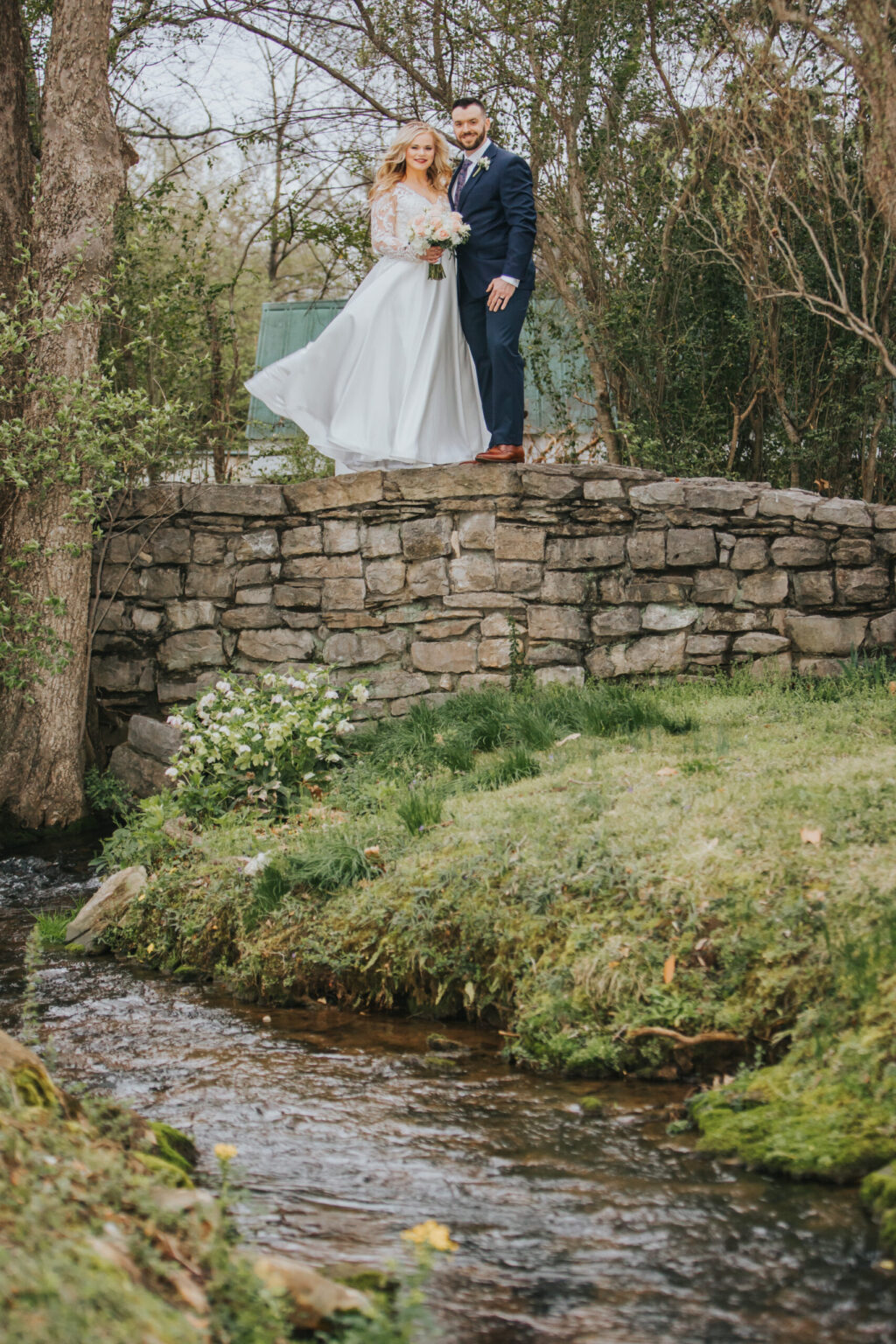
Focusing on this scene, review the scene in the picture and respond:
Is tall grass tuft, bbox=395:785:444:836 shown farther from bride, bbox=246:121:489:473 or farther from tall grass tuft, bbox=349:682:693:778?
bride, bbox=246:121:489:473

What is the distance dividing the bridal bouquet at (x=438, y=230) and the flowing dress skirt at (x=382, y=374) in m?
0.27

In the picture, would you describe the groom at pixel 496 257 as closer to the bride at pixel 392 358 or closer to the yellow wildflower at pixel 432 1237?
the bride at pixel 392 358

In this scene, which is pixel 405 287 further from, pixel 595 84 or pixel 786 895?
pixel 786 895

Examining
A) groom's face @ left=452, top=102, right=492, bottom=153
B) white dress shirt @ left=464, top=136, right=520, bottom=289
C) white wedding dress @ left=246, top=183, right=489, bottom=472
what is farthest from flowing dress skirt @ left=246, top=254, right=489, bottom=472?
groom's face @ left=452, top=102, right=492, bottom=153

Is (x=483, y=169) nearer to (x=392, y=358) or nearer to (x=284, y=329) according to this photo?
(x=392, y=358)

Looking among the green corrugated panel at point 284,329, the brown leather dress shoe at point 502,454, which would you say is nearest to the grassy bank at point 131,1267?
the brown leather dress shoe at point 502,454

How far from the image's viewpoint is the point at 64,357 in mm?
7379

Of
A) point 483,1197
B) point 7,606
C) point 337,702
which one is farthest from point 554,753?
point 7,606

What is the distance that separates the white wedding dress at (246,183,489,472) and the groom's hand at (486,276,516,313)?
0.37 m

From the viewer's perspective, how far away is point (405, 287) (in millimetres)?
7531

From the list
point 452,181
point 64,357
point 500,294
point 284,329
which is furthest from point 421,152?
point 284,329

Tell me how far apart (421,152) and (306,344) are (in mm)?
4221

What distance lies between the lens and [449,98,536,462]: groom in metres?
7.17

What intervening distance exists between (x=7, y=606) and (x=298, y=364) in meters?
2.37
